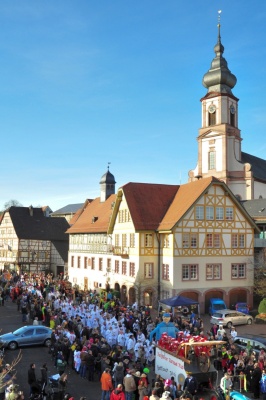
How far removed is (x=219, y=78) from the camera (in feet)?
204

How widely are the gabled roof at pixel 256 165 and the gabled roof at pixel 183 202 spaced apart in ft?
68.3

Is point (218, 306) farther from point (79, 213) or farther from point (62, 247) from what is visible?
point (79, 213)

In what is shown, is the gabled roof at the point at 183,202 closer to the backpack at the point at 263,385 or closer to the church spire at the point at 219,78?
the backpack at the point at 263,385

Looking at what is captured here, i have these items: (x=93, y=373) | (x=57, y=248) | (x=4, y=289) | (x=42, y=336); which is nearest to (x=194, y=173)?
(x=57, y=248)

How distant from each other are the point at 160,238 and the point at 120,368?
2281 centimetres

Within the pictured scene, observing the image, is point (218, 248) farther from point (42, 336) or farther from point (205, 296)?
point (42, 336)

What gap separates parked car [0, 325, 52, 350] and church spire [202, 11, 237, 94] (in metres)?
47.1

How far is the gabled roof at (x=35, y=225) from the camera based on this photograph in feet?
212

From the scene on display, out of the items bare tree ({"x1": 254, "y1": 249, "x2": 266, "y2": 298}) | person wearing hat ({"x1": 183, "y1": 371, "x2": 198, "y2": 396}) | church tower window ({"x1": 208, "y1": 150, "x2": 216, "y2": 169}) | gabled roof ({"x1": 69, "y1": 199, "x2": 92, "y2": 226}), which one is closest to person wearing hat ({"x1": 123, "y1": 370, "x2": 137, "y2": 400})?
person wearing hat ({"x1": 183, "y1": 371, "x2": 198, "y2": 396})

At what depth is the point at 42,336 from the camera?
23672 millimetres

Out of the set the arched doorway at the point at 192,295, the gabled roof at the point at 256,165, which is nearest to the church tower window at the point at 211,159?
the gabled roof at the point at 256,165

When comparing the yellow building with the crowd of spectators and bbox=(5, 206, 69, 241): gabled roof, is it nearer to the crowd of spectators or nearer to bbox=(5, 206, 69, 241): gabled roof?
the crowd of spectators

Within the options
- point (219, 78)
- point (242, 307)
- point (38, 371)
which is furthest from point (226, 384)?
point (219, 78)

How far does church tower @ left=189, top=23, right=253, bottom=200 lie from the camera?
2319 inches
